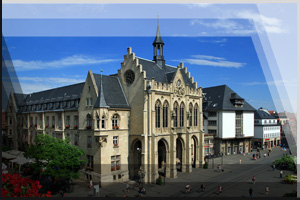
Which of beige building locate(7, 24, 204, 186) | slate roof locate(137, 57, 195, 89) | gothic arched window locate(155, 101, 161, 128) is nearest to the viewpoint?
beige building locate(7, 24, 204, 186)

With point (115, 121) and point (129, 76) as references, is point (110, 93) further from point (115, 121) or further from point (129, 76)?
point (129, 76)

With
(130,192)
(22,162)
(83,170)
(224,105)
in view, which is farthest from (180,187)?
(224,105)

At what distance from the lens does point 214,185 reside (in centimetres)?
3177

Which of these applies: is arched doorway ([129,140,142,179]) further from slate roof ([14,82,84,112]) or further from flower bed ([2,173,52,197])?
flower bed ([2,173,52,197])

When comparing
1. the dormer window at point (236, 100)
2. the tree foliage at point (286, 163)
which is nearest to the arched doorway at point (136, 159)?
the tree foliage at point (286, 163)

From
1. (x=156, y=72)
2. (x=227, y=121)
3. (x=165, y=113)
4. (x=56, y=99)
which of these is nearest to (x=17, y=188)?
(x=165, y=113)

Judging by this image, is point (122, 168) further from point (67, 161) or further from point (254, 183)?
point (254, 183)

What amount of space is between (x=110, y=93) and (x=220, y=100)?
34.4 metres

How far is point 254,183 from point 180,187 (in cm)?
1119

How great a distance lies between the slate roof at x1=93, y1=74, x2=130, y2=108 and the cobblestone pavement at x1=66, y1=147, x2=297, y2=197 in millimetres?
11397

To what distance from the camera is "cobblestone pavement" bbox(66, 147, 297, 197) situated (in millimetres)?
27808

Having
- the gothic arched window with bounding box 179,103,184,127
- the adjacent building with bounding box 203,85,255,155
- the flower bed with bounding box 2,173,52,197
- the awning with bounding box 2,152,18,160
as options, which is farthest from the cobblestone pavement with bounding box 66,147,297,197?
the flower bed with bounding box 2,173,52,197

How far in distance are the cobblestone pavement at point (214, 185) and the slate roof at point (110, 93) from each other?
449 inches

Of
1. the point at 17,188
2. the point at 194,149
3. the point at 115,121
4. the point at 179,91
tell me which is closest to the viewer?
the point at 17,188
